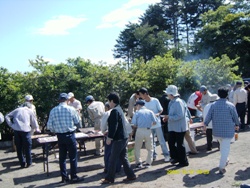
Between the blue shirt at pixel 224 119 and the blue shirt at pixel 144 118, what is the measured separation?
1387 mm

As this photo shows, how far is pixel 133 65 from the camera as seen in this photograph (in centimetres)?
1552

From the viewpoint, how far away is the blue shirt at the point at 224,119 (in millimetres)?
6367

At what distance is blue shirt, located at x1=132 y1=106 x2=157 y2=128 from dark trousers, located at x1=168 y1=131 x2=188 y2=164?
537 mm

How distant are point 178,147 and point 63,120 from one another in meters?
2.62

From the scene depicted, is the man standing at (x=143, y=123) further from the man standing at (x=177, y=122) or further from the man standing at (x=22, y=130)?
the man standing at (x=22, y=130)

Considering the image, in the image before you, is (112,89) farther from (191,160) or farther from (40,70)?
(191,160)

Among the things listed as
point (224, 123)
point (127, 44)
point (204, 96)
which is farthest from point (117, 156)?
point (127, 44)

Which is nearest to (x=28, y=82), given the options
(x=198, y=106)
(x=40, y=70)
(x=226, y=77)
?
(x=40, y=70)

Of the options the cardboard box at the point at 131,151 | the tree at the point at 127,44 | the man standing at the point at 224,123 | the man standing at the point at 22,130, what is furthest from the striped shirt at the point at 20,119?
the tree at the point at 127,44

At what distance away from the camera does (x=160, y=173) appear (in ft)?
22.7

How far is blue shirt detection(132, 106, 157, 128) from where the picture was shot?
7102 mm

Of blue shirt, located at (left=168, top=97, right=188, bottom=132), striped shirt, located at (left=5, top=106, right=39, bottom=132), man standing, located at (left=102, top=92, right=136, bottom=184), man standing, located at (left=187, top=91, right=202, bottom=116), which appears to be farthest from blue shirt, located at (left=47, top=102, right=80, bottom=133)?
man standing, located at (left=187, top=91, right=202, bottom=116)

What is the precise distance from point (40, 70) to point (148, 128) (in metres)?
7.44

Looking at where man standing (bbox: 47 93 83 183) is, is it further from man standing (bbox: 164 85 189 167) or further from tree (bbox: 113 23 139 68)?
tree (bbox: 113 23 139 68)
